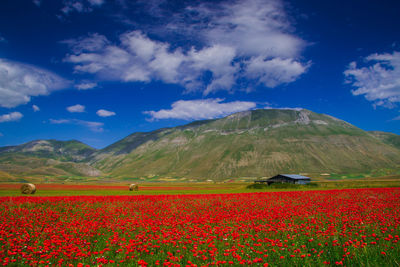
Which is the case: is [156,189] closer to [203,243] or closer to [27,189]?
[27,189]

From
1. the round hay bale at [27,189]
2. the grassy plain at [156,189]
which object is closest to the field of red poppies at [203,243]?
the grassy plain at [156,189]

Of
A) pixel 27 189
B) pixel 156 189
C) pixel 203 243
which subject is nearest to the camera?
pixel 203 243

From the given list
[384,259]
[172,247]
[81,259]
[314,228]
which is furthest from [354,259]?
[81,259]

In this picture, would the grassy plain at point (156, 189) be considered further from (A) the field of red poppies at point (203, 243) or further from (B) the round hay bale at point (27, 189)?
(A) the field of red poppies at point (203, 243)

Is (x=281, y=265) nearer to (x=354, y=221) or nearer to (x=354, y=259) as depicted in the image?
(x=354, y=259)

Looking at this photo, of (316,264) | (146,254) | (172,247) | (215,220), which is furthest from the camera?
(215,220)

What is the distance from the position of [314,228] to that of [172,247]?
7449 millimetres

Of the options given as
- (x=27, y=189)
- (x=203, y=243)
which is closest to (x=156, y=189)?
(x=27, y=189)

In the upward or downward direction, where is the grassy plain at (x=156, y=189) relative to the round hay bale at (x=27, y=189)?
downward

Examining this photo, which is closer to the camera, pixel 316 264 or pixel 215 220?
pixel 316 264

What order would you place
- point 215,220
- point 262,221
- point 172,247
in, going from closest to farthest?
1. point 172,247
2. point 215,220
3. point 262,221

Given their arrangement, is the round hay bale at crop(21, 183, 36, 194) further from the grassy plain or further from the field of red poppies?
the field of red poppies

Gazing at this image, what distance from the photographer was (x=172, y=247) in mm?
9578

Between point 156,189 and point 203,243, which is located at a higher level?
point 203,243
